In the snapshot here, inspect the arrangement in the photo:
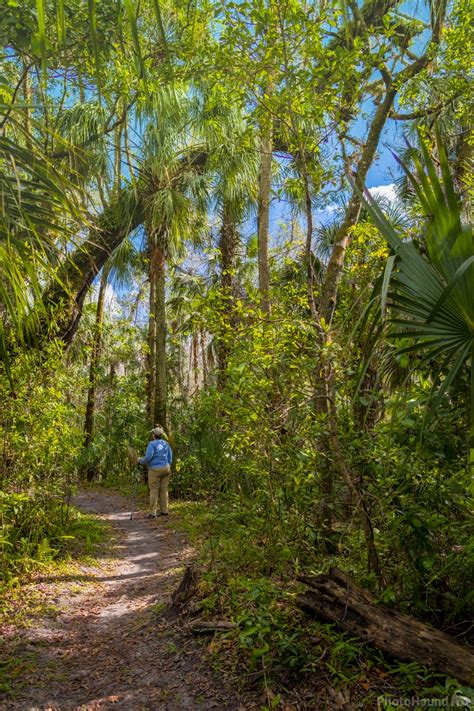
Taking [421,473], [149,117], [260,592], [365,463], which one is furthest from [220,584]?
[149,117]

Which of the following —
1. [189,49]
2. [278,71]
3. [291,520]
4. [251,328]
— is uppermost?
[189,49]

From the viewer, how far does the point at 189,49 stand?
17.9 feet

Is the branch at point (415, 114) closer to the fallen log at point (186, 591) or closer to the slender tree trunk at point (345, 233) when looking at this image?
the slender tree trunk at point (345, 233)

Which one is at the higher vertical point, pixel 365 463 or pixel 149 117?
pixel 149 117

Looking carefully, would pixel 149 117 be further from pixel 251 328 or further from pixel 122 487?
pixel 122 487

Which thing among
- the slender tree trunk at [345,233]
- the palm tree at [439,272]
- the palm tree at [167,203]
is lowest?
the palm tree at [439,272]

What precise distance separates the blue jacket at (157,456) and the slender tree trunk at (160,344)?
7.56ft

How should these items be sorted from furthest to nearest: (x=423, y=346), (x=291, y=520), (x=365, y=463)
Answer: (x=291, y=520), (x=365, y=463), (x=423, y=346)

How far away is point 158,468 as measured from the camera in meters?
9.69

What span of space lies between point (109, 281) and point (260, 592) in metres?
11.9

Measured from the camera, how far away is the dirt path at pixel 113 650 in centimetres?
348

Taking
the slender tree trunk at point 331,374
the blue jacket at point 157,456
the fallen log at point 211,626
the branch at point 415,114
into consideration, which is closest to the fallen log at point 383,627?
the slender tree trunk at point 331,374

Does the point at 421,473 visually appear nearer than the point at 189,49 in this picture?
Yes

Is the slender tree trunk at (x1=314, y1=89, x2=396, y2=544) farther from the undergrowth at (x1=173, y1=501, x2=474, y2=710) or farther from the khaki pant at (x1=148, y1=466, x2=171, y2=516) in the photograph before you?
the khaki pant at (x1=148, y1=466, x2=171, y2=516)
